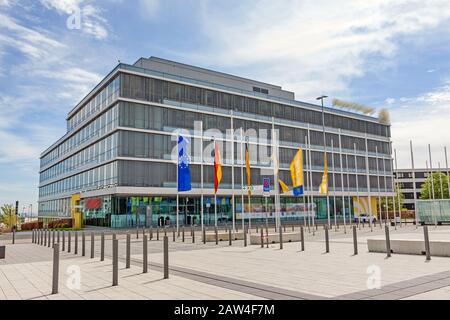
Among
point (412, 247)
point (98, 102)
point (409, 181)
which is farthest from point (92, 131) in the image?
point (409, 181)

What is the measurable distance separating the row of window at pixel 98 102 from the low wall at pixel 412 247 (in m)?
37.9

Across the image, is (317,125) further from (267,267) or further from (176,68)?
(267,267)

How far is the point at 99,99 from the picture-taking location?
52.8 meters

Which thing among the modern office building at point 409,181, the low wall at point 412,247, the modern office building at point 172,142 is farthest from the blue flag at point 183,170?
the modern office building at point 409,181

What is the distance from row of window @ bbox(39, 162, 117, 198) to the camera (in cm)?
4721

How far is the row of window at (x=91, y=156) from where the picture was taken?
47662 mm

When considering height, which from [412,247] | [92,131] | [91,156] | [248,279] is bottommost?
[248,279]

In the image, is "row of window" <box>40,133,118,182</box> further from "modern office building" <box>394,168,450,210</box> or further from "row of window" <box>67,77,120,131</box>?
"modern office building" <box>394,168,450,210</box>

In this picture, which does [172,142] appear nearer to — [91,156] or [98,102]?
[98,102]

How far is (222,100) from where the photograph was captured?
56688mm

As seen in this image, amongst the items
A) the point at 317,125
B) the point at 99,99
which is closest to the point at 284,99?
the point at 317,125

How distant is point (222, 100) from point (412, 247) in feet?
145

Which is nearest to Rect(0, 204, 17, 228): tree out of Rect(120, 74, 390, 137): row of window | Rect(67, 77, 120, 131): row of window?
Rect(67, 77, 120, 131): row of window

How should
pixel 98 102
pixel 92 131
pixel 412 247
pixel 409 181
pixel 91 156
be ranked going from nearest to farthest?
pixel 412 247, pixel 98 102, pixel 91 156, pixel 92 131, pixel 409 181
